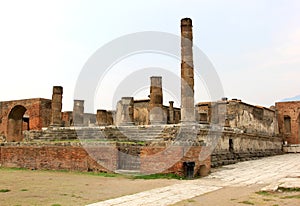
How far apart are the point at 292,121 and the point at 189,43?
62.7 feet

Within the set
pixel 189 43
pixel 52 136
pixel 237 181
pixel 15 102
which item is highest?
pixel 189 43

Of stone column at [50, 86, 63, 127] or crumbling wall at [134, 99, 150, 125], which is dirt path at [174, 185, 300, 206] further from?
crumbling wall at [134, 99, 150, 125]

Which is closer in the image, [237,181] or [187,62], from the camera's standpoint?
[237,181]

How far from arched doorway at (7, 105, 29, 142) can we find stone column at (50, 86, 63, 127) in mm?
6525

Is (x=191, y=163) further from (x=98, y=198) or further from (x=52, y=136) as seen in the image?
(x=52, y=136)

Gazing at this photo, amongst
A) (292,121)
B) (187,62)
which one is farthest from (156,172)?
(292,121)

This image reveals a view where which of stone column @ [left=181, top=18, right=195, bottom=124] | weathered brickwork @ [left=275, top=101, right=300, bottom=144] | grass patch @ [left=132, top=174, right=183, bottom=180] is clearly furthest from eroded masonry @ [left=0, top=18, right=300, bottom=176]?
weathered brickwork @ [left=275, top=101, right=300, bottom=144]

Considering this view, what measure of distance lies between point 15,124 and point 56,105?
7702 mm

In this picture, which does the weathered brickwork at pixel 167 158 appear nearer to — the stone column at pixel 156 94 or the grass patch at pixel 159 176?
the grass patch at pixel 159 176

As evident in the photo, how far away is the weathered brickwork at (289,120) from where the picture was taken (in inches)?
1153

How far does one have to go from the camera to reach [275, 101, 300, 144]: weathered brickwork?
29.3 m

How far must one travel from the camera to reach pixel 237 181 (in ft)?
30.1

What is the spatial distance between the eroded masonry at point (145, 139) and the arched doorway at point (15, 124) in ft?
0.28

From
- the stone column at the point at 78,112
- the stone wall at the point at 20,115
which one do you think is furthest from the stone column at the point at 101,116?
the stone wall at the point at 20,115
